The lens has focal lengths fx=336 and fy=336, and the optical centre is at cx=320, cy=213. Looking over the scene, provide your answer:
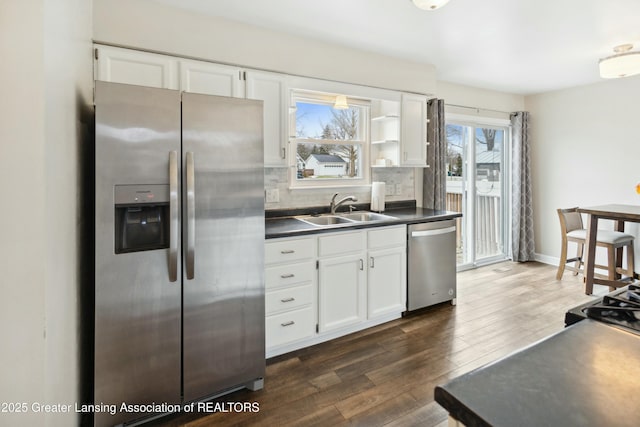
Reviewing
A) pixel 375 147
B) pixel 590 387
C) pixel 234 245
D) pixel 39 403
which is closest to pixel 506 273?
pixel 375 147

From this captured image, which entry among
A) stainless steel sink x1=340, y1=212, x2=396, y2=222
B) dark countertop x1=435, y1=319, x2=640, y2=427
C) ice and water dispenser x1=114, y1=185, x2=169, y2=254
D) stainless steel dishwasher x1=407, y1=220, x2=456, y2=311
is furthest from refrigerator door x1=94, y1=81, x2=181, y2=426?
stainless steel dishwasher x1=407, y1=220, x2=456, y2=311

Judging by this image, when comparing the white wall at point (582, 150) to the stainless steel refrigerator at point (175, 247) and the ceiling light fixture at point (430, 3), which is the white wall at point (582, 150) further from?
the stainless steel refrigerator at point (175, 247)

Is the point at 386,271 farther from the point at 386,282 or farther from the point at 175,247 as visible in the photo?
the point at 175,247

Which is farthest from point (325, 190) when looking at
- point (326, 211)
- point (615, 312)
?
point (615, 312)

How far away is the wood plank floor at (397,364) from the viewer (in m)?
1.88

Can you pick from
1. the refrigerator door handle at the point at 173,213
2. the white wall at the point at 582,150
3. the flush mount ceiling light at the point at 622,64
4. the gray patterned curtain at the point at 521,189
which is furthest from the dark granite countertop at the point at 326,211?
the white wall at the point at 582,150

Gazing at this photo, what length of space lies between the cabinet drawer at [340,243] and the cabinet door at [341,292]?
55mm

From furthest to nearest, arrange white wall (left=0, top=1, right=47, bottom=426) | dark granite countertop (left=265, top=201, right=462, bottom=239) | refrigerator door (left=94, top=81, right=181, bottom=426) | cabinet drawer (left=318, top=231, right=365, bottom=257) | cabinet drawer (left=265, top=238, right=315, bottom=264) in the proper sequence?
cabinet drawer (left=318, top=231, right=365, bottom=257) < dark granite countertop (left=265, top=201, right=462, bottom=239) < cabinet drawer (left=265, top=238, right=315, bottom=264) < refrigerator door (left=94, top=81, right=181, bottom=426) < white wall (left=0, top=1, right=47, bottom=426)

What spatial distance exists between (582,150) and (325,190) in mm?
3763

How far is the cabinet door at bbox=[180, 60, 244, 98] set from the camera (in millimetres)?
2457

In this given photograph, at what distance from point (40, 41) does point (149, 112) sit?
0.64m

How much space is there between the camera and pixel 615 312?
37.1 inches

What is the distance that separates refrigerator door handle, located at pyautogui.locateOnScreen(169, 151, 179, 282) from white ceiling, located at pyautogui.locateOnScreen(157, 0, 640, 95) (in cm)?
139

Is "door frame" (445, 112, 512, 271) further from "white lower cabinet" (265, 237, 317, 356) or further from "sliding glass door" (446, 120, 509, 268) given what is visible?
"white lower cabinet" (265, 237, 317, 356)
